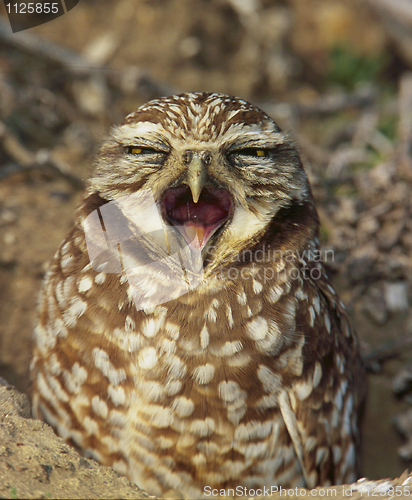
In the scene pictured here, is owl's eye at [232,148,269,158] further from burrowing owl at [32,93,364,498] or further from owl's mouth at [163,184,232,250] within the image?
owl's mouth at [163,184,232,250]

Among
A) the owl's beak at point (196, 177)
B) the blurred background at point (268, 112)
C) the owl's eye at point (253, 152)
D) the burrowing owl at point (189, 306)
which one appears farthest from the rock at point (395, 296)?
the owl's beak at point (196, 177)

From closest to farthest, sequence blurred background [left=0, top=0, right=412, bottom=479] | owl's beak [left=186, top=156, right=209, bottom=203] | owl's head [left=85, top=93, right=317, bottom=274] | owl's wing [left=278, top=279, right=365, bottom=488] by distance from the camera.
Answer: owl's beak [left=186, top=156, right=209, bottom=203]
owl's head [left=85, top=93, right=317, bottom=274]
owl's wing [left=278, top=279, right=365, bottom=488]
blurred background [left=0, top=0, right=412, bottom=479]

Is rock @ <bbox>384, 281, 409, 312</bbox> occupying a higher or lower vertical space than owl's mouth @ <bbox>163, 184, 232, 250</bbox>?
lower

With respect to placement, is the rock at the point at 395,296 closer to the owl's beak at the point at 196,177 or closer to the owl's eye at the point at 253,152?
the owl's eye at the point at 253,152

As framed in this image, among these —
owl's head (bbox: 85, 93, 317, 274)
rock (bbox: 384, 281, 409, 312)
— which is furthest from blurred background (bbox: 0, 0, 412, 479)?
owl's head (bbox: 85, 93, 317, 274)

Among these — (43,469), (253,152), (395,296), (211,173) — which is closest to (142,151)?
(211,173)

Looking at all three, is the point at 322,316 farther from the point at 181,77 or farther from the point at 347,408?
the point at 181,77

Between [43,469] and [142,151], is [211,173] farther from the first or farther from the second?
[43,469]

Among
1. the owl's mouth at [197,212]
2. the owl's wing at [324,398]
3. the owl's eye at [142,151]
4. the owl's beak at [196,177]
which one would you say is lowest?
the owl's wing at [324,398]
